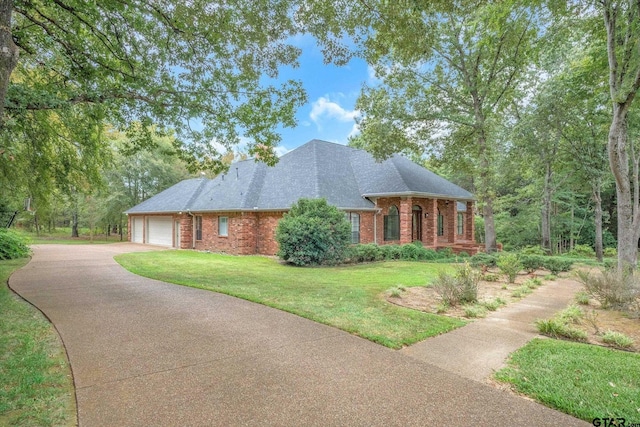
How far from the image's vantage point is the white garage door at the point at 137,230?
1033 inches

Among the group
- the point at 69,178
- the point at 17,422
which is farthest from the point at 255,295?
the point at 69,178

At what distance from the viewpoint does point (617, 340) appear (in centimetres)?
463

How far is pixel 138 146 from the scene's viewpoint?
362 inches

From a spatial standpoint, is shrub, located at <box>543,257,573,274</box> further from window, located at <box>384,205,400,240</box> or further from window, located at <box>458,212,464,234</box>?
window, located at <box>458,212,464,234</box>

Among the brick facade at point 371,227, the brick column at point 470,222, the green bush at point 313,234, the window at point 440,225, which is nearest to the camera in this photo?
the green bush at point 313,234

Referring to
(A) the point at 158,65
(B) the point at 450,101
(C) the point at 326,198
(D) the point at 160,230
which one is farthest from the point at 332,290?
(D) the point at 160,230

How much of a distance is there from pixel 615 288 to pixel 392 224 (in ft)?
39.0

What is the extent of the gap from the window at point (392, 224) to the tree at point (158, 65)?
33.7 feet

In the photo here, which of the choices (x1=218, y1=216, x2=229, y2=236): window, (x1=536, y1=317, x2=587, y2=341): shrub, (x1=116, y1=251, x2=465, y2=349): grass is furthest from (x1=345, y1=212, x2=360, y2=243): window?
(x1=536, y1=317, x2=587, y2=341): shrub

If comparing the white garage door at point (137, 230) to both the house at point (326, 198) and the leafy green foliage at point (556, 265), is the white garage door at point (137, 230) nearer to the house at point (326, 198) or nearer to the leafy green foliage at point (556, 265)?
the house at point (326, 198)

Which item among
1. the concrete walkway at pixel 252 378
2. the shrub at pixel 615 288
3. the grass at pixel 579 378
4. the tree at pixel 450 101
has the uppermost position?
the tree at pixel 450 101

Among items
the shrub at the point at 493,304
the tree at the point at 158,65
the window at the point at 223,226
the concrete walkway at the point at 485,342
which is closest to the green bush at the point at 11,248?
the tree at the point at 158,65

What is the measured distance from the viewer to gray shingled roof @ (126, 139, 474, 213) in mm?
17062

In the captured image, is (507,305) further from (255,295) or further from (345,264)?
(345,264)
